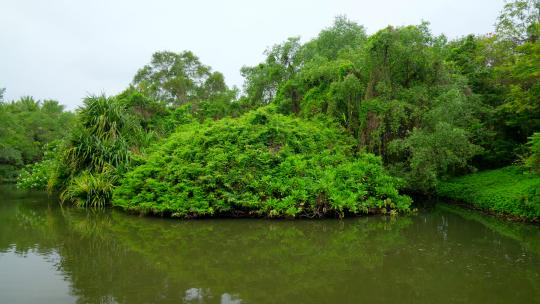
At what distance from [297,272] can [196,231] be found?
155 inches

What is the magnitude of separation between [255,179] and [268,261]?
180 inches

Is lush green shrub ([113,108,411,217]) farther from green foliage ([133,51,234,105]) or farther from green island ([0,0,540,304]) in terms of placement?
green foliage ([133,51,234,105])

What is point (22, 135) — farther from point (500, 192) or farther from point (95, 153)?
point (500, 192)

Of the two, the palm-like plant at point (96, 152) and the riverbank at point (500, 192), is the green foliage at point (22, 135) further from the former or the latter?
the riverbank at point (500, 192)

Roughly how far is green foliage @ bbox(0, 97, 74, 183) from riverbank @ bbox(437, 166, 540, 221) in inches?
792

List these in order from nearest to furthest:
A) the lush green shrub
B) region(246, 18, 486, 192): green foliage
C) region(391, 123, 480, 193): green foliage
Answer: the lush green shrub < region(391, 123, 480, 193): green foliage < region(246, 18, 486, 192): green foliage

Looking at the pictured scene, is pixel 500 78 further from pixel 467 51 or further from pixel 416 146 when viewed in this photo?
pixel 416 146

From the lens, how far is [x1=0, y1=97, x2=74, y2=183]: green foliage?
1008 inches

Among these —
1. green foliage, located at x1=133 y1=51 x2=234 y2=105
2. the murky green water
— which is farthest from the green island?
green foliage, located at x1=133 y1=51 x2=234 y2=105

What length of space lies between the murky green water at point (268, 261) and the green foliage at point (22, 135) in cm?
1605

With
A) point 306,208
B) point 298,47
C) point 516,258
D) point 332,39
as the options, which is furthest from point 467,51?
point 516,258

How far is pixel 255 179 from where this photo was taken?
1120 centimetres

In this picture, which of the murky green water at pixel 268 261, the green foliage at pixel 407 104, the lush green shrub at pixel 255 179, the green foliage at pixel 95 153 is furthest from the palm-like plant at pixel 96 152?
the green foliage at pixel 407 104

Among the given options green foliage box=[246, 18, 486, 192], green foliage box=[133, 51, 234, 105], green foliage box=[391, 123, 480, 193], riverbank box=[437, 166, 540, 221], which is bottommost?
riverbank box=[437, 166, 540, 221]
